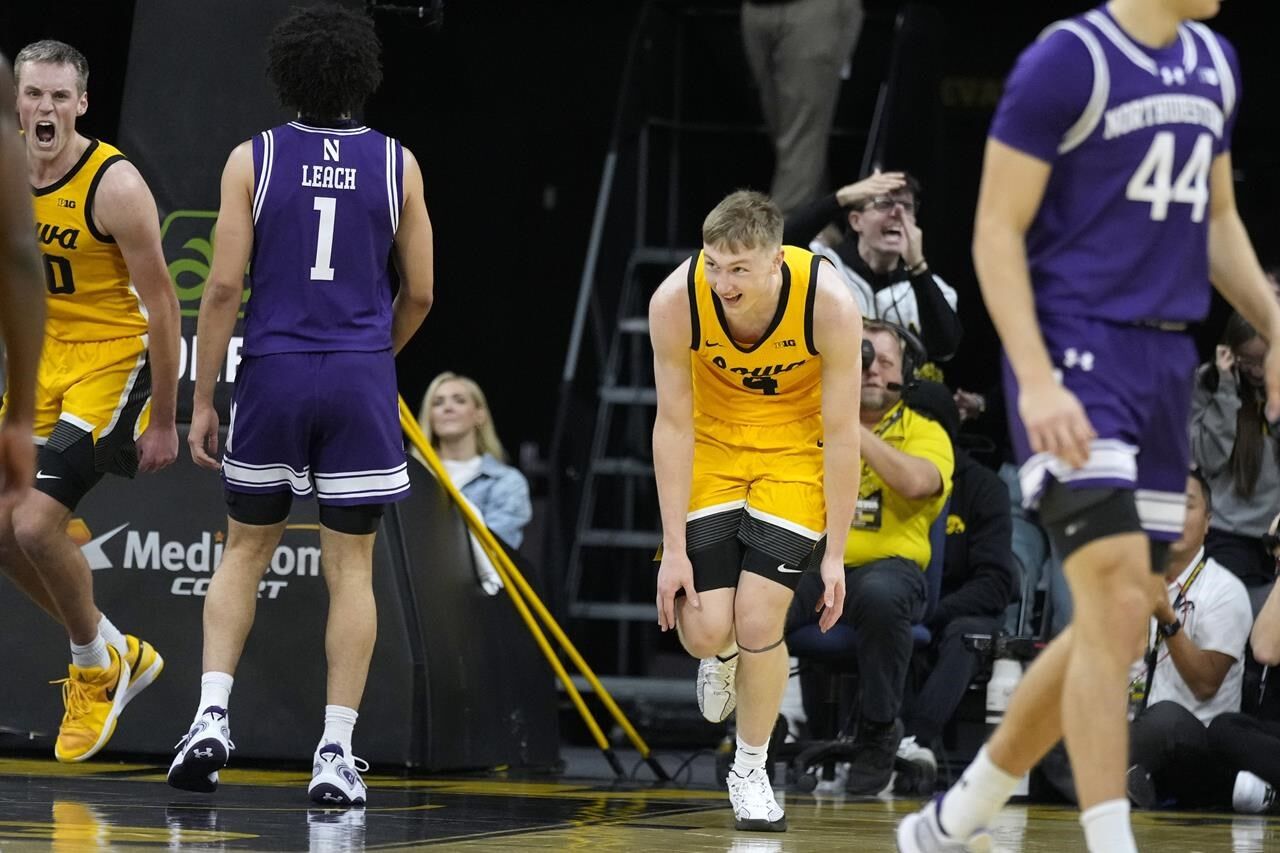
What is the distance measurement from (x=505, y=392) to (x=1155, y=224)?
301 inches

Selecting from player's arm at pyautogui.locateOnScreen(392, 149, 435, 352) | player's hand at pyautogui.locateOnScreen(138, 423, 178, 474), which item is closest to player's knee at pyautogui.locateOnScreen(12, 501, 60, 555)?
player's hand at pyautogui.locateOnScreen(138, 423, 178, 474)

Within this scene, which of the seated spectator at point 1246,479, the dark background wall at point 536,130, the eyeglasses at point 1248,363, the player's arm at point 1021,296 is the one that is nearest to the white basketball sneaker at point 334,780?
the player's arm at point 1021,296

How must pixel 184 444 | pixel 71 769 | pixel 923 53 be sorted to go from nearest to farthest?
pixel 71 769 < pixel 184 444 < pixel 923 53

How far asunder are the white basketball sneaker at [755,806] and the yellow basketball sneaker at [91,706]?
6.28 ft

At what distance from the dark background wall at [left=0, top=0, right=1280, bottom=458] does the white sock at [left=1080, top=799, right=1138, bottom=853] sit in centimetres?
651

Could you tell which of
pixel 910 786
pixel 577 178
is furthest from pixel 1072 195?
pixel 577 178

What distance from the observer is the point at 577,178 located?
1088 cm

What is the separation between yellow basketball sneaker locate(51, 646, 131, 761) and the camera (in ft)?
19.2

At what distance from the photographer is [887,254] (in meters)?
7.42

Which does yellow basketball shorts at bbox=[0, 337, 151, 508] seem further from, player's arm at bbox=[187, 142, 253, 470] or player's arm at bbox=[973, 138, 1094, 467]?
player's arm at bbox=[973, 138, 1094, 467]

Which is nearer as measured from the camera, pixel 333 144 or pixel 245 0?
pixel 333 144

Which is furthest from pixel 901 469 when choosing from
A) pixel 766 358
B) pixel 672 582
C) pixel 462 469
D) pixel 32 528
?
pixel 32 528

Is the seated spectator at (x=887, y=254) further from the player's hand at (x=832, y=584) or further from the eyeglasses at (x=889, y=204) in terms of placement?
the player's hand at (x=832, y=584)

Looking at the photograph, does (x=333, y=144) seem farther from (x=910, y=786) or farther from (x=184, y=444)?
(x=910, y=786)
